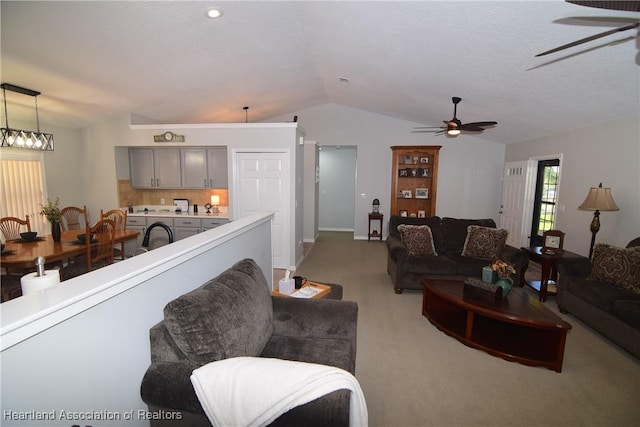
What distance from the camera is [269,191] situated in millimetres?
4902

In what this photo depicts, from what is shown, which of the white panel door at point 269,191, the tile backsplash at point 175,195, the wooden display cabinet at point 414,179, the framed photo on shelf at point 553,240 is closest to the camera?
the framed photo on shelf at point 553,240

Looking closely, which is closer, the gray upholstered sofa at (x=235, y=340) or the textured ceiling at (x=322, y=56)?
the gray upholstered sofa at (x=235, y=340)

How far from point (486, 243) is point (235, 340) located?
364 centimetres

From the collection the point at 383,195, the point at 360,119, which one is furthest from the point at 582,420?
the point at 360,119

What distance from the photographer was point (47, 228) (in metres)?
4.57

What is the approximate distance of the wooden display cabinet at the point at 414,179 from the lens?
707 centimetres

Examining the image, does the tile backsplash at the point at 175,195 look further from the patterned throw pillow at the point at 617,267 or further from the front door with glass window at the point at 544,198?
the front door with glass window at the point at 544,198

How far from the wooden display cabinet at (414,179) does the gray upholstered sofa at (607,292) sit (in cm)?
394

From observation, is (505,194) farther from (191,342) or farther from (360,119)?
(191,342)

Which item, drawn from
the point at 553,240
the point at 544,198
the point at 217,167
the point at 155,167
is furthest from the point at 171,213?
the point at 544,198

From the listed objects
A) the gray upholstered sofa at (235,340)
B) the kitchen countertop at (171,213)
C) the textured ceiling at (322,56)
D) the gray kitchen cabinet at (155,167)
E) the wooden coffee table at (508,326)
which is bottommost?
the wooden coffee table at (508,326)

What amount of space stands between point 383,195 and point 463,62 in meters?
4.37

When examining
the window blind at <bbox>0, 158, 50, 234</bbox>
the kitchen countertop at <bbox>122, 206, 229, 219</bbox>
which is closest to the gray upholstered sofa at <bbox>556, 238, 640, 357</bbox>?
the kitchen countertop at <bbox>122, 206, 229, 219</bbox>

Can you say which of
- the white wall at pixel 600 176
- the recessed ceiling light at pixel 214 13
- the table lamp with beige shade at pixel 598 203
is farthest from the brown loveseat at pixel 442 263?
the recessed ceiling light at pixel 214 13
